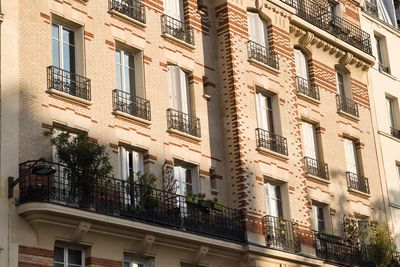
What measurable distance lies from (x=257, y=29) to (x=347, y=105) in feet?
19.8

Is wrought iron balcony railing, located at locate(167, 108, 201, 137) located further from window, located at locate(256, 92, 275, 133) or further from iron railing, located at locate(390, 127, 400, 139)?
iron railing, located at locate(390, 127, 400, 139)

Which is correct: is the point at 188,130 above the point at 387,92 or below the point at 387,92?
below

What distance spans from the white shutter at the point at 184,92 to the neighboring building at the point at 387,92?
10690mm

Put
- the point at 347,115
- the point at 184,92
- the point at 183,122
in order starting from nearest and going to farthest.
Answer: the point at 183,122 < the point at 184,92 < the point at 347,115

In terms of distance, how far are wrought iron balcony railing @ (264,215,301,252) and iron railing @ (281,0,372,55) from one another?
8419mm

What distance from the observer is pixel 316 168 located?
3219 cm

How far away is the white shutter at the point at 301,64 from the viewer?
3372 cm

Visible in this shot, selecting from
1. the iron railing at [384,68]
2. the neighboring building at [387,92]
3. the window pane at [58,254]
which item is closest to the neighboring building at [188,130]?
the window pane at [58,254]

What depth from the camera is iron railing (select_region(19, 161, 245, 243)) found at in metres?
22.1

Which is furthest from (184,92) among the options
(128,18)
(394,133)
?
(394,133)

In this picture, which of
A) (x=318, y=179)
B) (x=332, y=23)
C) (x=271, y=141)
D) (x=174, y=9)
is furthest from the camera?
(x=332, y=23)

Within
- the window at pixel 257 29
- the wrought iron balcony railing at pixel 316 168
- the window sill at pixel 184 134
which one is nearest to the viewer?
the window sill at pixel 184 134

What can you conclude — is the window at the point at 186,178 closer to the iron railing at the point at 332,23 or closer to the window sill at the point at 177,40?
the window sill at the point at 177,40

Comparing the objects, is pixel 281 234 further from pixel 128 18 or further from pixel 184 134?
pixel 128 18
